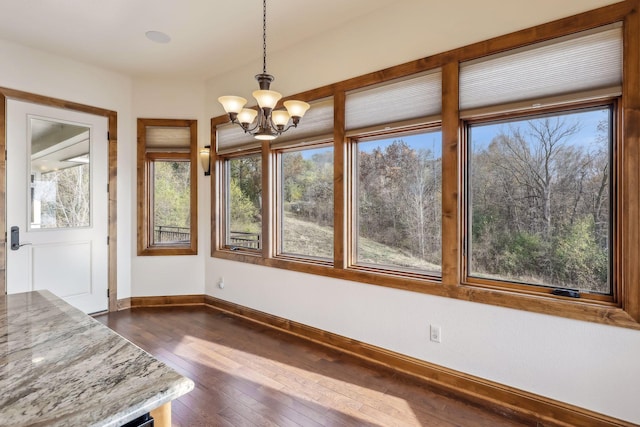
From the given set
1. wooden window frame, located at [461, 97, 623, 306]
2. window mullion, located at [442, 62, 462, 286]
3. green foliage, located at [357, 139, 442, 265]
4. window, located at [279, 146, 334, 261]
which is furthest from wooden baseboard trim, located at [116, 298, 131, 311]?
wooden window frame, located at [461, 97, 623, 306]

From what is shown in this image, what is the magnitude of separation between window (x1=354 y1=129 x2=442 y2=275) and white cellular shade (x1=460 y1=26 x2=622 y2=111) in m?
0.46

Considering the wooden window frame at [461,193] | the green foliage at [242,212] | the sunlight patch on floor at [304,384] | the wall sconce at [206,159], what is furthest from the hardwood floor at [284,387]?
the wall sconce at [206,159]

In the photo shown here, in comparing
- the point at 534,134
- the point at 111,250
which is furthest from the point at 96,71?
the point at 534,134

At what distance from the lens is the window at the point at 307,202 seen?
3488mm

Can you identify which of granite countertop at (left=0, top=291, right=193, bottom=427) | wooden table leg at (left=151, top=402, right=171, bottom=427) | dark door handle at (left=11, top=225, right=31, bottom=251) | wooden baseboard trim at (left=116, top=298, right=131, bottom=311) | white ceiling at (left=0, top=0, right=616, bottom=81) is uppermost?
white ceiling at (left=0, top=0, right=616, bottom=81)

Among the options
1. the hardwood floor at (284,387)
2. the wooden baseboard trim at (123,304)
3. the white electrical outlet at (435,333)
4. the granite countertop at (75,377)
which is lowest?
the hardwood floor at (284,387)

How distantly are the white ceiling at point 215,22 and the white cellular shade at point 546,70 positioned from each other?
19 centimetres

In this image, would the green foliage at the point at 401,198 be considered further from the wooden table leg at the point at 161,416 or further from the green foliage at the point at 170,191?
the green foliage at the point at 170,191

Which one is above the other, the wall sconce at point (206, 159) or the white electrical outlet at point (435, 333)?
the wall sconce at point (206, 159)

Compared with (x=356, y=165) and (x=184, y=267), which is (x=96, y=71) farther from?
(x=356, y=165)

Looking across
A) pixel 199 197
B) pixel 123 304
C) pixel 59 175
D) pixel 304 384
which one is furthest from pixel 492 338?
pixel 59 175

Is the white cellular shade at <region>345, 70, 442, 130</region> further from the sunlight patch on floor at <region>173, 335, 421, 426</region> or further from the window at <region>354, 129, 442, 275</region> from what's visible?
the sunlight patch on floor at <region>173, 335, 421, 426</region>

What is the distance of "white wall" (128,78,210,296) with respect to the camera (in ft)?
14.8

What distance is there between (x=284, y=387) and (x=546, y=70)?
2805mm
